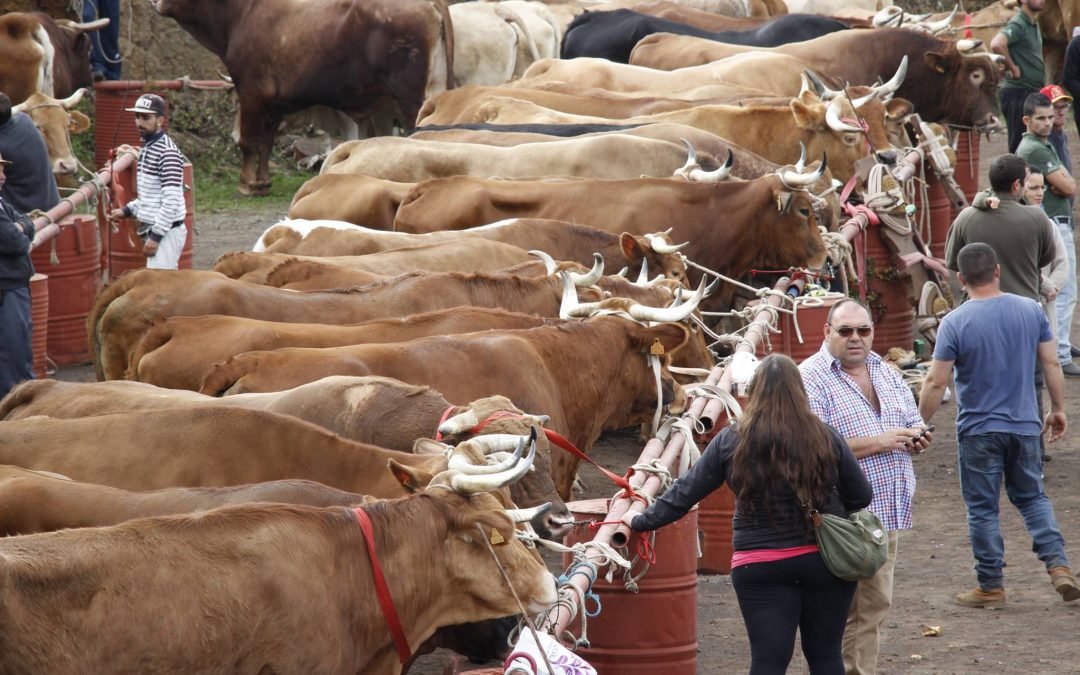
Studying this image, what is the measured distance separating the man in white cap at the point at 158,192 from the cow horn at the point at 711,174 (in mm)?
3978

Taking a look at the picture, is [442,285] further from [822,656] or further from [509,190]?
[822,656]

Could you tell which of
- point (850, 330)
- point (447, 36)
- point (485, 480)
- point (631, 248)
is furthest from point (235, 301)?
point (447, 36)

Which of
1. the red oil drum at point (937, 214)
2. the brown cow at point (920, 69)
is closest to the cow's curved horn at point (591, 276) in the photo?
the red oil drum at point (937, 214)

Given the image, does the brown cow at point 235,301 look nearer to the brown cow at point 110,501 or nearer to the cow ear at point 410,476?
the brown cow at point 110,501

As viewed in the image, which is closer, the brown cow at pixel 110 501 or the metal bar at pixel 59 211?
the brown cow at pixel 110 501

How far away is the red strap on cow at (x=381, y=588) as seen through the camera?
189 inches

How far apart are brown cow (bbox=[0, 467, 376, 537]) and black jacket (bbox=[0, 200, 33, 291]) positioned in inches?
159

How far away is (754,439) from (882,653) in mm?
2351

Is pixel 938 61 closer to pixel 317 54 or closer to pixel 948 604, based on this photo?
pixel 317 54

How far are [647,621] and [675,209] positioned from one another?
5.93 meters

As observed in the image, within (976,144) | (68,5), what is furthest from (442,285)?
(68,5)

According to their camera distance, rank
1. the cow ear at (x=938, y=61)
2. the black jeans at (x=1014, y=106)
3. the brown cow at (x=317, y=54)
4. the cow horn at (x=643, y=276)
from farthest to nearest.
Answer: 1. the brown cow at (x=317, y=54)
2. the cow ear at (x=938, y=61)
3. the black jeans at (x=1014, y=106)
4. the cow horn at (x=643, y=276)

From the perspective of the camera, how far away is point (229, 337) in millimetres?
7863

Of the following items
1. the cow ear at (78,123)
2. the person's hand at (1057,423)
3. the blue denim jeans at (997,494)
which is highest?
the cow ear at (78,123)
